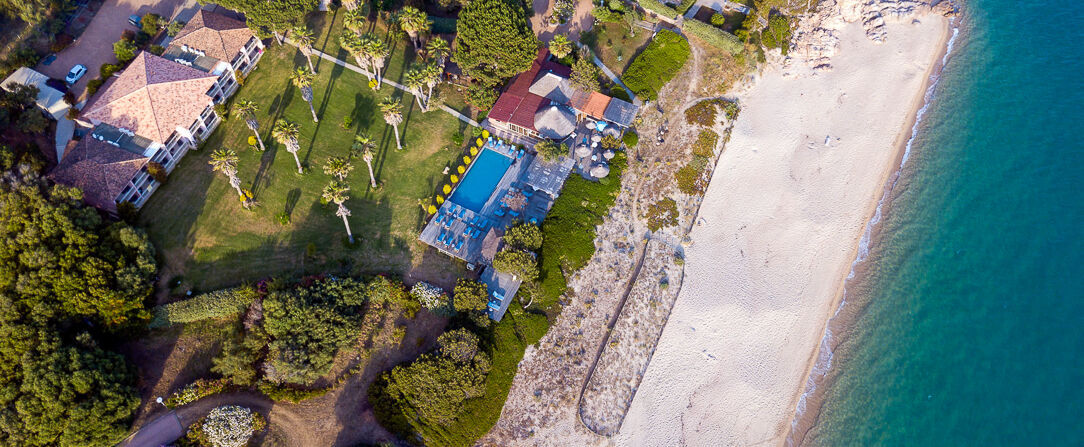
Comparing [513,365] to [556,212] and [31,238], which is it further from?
[31,238]

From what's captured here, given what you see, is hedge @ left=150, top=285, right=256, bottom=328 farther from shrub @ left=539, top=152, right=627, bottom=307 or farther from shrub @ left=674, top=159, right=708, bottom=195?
shrub @ left=674, top=159, right=708, bottom=195

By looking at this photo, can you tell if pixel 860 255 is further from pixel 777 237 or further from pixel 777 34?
pixel 777 34

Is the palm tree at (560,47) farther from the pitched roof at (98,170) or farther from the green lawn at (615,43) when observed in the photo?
the pitched roof at (98,170)

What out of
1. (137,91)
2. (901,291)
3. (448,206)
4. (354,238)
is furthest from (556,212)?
(137,91)

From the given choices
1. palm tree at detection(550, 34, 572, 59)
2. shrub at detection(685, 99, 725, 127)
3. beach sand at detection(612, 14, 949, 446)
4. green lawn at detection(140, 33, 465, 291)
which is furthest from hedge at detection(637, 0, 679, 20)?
green lawn at detection(140, 33, 465, 291)

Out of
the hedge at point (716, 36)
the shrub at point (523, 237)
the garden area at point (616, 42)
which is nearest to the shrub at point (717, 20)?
the hedge at point (716, 36)
